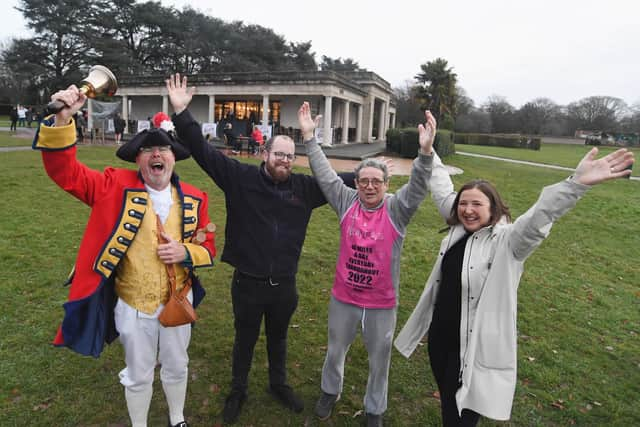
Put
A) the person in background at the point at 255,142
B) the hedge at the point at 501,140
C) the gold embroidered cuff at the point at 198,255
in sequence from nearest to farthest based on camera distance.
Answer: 1. the gold embroidered cuff at the point at 198,255
2. the person in background at the point at 255,142
3. the hedge at the point at 501,140

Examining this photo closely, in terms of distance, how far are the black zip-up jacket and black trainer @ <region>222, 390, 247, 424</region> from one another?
1097mm

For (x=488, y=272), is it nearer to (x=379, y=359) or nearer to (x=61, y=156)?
(x=379, y=359)

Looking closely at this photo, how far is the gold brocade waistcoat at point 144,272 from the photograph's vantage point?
2561 mm

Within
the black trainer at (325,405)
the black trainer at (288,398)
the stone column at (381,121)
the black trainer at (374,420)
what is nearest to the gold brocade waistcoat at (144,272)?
the black trainer at (288,398)

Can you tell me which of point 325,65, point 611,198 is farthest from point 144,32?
point 611,198

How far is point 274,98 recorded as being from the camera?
2858cm

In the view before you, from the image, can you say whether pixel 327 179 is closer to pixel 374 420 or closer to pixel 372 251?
pixel 372 251

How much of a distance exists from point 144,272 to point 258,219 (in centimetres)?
84

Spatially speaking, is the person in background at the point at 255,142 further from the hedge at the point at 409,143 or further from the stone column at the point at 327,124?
the hedge at the point at 409,143

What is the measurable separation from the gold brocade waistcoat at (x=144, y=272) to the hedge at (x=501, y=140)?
49.0 meters

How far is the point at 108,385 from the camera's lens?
3.54 metres

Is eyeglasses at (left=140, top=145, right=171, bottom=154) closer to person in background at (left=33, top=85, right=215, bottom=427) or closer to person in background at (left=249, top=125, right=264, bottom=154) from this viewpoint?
person in background at (left=33, top=85, right=215, bottom=427)

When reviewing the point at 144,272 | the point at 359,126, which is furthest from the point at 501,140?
the point at 144,272

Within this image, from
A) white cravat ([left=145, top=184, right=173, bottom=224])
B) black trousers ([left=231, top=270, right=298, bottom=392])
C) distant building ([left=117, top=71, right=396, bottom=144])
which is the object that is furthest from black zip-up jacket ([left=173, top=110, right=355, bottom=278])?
distant building ([left=117, top=71, right=396, bottom=144])
